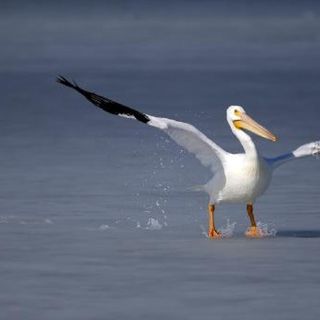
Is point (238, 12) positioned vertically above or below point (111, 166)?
above

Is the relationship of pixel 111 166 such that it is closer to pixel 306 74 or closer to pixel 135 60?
pixel 306 74

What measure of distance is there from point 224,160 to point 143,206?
1.49m

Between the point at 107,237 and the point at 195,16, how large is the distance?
4908cm

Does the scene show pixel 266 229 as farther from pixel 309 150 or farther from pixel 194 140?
pixel 194 140

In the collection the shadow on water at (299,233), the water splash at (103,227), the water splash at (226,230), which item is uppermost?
the water splash at (103,227)

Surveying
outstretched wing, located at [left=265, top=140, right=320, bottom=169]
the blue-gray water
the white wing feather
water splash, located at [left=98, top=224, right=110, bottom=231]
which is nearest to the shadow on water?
the blue-gray water

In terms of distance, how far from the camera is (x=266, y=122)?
778 inches

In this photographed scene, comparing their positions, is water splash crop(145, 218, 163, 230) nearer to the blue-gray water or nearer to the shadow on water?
the blue-gray water

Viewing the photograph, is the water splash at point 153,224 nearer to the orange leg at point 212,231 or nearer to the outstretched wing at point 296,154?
the orange leg at point 212,231

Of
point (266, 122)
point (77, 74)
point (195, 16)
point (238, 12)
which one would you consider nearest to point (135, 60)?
point (77, 74)

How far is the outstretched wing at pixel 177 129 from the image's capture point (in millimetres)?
11453

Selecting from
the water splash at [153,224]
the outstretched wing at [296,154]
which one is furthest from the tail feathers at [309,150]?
the water splash at [153,224]

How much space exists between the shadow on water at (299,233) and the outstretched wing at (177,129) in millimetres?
584

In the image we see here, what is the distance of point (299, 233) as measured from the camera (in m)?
11.9
